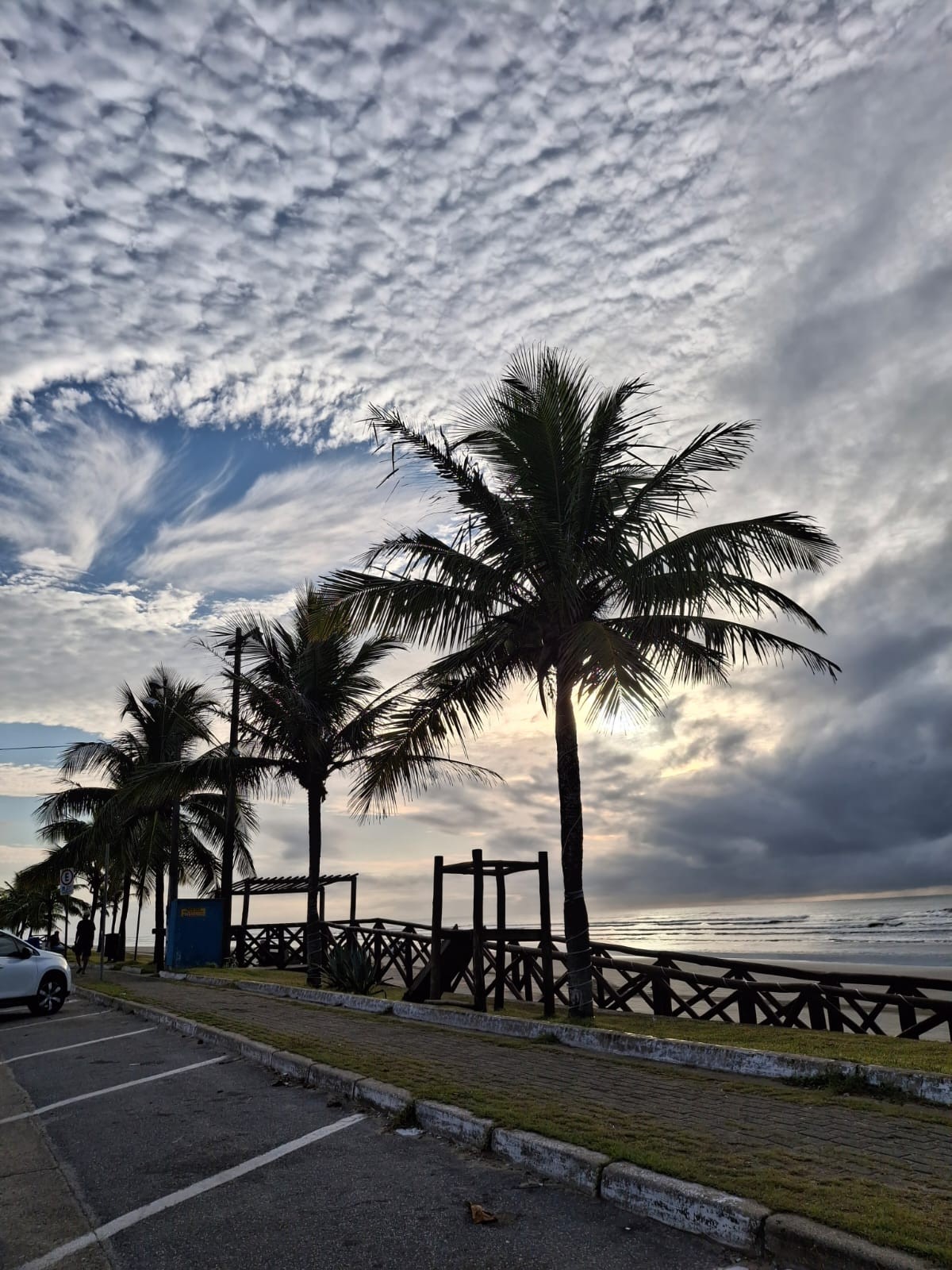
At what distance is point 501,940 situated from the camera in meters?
14.1

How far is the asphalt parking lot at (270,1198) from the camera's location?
420 cm

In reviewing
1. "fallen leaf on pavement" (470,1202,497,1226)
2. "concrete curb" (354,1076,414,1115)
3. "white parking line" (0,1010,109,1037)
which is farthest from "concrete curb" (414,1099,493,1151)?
"white parking line" (0,1010,109,1037)

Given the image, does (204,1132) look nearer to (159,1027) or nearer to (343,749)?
(159,1027)

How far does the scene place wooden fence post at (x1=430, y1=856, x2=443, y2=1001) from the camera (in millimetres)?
14070

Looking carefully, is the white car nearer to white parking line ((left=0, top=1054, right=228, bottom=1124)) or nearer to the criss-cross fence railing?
the criss-cross fence railing

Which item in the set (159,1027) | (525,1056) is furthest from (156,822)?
(525,1056)

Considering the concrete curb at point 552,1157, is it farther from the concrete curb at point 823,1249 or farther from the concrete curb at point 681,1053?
the concrete curb at point 681,1053

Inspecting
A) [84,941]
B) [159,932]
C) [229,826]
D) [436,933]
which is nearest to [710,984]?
[436,933]

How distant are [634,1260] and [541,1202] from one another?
2.85 feet

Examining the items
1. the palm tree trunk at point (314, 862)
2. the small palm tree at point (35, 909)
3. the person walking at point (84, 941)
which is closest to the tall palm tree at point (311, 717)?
the palm tree trunk at point (314, 862)

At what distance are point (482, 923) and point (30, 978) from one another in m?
9.43

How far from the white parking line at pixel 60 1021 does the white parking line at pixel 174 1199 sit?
10.5 metres

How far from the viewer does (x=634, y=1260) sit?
405cm

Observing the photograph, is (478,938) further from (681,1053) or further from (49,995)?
(49,995)
